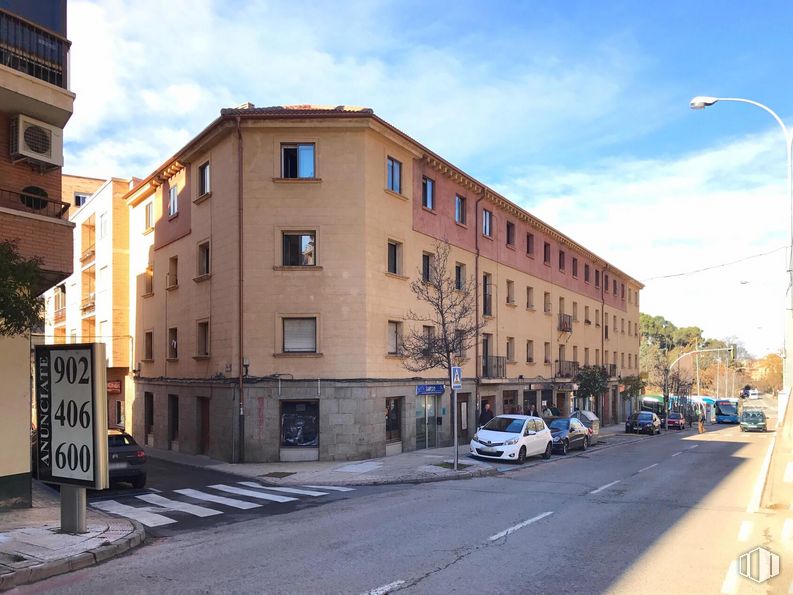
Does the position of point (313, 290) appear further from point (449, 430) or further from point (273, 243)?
point (449, 430)

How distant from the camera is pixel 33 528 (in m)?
9.80

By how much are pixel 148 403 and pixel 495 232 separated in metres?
17.4

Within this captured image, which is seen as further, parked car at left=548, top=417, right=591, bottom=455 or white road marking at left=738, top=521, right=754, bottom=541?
parked car at left=548, top=417, right=591, bottom=455

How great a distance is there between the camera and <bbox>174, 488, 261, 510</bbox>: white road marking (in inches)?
502

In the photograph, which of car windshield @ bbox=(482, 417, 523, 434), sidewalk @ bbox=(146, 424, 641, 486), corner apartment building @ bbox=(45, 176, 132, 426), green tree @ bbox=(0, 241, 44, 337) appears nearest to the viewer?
green tree @ bbox=(0, 241, 44, 337)

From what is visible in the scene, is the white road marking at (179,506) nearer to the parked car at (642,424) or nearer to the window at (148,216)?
the window at (148,216)

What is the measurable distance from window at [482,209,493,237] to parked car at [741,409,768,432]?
90.5 ft

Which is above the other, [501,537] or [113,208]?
[113,208]

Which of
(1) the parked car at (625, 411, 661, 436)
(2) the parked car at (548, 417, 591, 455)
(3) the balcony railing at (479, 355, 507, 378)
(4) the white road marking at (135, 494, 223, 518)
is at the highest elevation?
(3) the balcony railing at (479, 355, 507, 378)

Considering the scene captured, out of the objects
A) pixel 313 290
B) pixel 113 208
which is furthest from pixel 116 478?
pixel 113 208

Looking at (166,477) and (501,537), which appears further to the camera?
(166,477)

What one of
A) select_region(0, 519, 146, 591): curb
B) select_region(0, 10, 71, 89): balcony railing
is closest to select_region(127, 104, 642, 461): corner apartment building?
select_region(0, 10, 71, 89): balcony railing

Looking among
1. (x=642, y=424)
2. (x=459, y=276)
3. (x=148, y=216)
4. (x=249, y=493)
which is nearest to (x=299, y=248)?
(x=459, y=276)

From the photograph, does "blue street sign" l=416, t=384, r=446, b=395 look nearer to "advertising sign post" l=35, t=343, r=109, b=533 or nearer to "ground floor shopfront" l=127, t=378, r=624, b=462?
"ground floor shopfront" l=127, t=378, r=624, b=462
